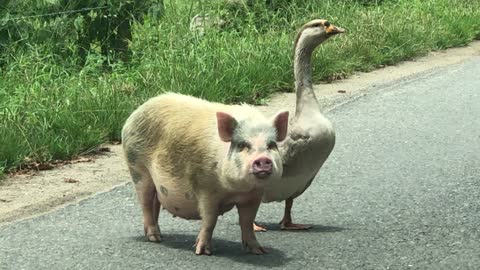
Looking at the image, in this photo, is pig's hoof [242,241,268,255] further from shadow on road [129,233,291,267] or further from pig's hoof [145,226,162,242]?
pig's hoof [145,226,162,242]

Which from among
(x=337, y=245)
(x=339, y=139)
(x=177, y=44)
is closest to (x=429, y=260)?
(x=337, y=245)

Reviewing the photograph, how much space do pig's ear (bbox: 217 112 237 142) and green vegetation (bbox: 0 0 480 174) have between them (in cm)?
265

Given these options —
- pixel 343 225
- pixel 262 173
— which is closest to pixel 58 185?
pixel 343 225

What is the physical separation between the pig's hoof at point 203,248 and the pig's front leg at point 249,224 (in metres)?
0.18

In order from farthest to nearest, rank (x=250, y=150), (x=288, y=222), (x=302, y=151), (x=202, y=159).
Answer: (x=288, y=222)
(x=302, y=151)
(x=202, y=159)
(x=250, y=150)

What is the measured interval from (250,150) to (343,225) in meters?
1.40

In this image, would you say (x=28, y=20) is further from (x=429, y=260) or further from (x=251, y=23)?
(x=429, y=260)

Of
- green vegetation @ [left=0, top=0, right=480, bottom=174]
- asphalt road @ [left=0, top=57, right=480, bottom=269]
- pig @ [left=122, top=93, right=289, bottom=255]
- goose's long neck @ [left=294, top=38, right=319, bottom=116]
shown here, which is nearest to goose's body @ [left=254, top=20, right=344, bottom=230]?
goose's long neck @ [left=294, top=38, right=319, bottom=116]

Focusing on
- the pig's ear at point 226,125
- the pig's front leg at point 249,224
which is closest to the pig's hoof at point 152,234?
the pig's front leg at point 249,224

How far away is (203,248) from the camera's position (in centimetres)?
536

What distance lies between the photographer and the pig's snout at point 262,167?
4727 millimetres

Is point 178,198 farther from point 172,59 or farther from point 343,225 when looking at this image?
point 172,59

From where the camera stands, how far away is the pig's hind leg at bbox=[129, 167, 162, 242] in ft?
18.2

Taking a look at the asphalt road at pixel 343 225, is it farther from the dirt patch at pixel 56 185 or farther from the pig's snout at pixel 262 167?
the pig's snout at pixel 262 167
